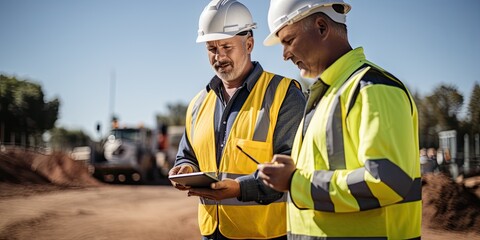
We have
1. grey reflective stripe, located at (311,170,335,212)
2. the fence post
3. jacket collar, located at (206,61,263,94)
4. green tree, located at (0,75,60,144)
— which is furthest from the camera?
the fence post

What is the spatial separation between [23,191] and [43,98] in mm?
5354

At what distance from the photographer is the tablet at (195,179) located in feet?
8.49

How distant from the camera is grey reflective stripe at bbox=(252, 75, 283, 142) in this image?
117 inches

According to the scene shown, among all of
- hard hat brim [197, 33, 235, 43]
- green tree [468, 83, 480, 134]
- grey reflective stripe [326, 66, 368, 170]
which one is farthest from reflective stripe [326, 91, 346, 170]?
green tree [468, 83, 480, 134]

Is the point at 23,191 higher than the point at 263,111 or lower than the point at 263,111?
lower

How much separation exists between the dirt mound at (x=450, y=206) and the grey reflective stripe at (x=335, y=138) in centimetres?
767

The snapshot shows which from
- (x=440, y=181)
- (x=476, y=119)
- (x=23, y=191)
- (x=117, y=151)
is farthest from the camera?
(x=117, y=151)

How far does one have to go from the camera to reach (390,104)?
5.99 ft

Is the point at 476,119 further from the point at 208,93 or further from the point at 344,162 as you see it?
the point at 344,162

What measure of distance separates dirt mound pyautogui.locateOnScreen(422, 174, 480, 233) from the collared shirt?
6794mm

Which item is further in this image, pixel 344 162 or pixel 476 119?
pixel 476 119

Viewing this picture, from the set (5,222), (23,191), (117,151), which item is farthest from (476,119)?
(117,151)

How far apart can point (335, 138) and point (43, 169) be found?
925 inches

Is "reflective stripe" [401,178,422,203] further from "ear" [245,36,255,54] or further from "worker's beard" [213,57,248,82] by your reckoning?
"ear" [245,36,255,54]
